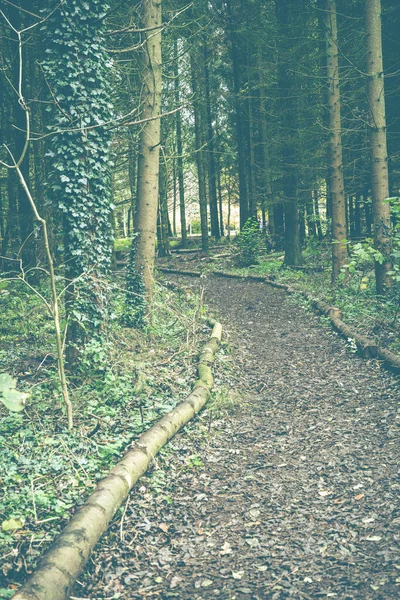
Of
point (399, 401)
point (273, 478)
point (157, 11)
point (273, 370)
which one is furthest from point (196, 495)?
point (157, 11)

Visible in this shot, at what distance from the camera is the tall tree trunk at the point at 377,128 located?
10.3 metres

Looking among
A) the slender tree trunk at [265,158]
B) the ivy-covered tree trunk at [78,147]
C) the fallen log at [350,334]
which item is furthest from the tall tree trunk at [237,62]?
the ivy-covered tree trunk at [78,147]

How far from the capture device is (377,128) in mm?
10641

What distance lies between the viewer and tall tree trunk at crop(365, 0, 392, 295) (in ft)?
33.9

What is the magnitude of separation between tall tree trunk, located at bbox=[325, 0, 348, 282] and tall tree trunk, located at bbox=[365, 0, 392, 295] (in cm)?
207

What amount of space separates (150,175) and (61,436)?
20.7 ft

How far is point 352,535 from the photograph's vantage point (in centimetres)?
374

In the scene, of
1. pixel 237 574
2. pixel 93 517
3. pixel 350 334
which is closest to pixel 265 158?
pixel 350 334

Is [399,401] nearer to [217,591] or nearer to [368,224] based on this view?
[217,591]

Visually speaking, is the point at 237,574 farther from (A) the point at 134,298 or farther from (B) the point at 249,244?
(B) the point at 249,244

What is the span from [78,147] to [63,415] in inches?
151

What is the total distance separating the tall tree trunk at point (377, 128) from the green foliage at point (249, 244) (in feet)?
30.2

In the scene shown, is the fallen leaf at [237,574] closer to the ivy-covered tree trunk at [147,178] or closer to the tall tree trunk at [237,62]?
the ivy-covered tree trunk at [147,178]

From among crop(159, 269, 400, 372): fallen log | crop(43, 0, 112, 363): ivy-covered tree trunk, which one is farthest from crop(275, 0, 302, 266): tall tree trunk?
crop(43, 0, 112, 363): ivy-covered tree trunk
